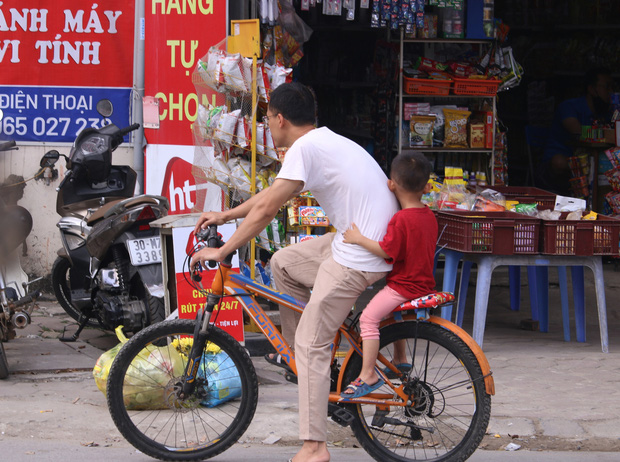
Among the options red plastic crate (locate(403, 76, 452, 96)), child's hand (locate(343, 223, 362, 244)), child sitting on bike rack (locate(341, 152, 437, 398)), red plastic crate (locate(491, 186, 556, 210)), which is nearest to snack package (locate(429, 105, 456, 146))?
red plastic crate (locate(403, 76, 452, 96))

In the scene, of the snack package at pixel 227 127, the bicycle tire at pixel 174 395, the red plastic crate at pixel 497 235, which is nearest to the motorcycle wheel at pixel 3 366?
the bicycle tire at pixel 174 395

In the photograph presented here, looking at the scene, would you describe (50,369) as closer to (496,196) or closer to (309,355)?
(309,355)

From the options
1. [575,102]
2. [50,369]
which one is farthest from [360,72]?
[50,369]

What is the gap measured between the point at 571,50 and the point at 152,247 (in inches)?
286

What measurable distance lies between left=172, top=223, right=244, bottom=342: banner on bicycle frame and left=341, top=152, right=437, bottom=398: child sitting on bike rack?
1680 mm

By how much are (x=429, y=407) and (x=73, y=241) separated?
3450 millimetres

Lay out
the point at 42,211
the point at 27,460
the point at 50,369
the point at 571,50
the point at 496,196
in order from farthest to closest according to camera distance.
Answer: the point at 571,50, the point at 42,211, the point at 496,196, the point at 50,369, the point at 27,460

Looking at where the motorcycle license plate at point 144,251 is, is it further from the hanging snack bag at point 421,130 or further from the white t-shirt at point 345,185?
the hanging snack bag at point 421,130

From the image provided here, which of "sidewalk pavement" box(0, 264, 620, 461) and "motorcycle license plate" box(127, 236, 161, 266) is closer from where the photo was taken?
"sidewalk pavement" box(0, 264, 620, 461)

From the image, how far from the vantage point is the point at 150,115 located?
7387mm

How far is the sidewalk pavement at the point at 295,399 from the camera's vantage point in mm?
4520

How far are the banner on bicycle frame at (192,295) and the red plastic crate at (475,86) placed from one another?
12.7 feet

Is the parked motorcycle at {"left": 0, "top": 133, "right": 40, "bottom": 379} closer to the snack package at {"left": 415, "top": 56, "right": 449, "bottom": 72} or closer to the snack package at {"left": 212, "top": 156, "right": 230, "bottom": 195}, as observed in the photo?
the snack package at {"left": 212, "top": 156, "right": 230, "bottom": 195}

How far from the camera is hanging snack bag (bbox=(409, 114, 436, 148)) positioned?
8734 mm
